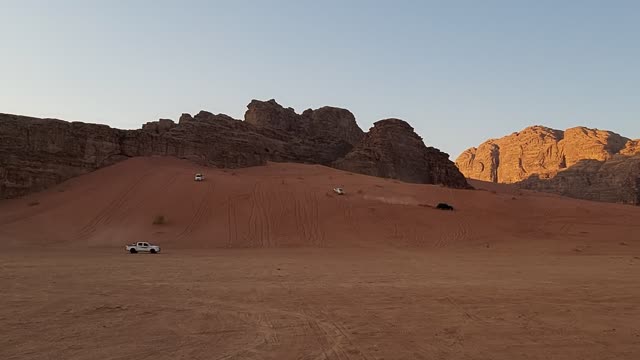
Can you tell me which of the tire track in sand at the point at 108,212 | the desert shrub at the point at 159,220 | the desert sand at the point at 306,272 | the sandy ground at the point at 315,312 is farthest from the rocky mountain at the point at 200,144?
the sandy ground at the point at 315,312

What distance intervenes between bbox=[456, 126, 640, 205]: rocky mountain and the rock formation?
21.7 m

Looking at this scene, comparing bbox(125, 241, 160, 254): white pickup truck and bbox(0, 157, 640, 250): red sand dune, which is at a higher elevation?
bbox(0, 157, 640, 250): red sand dune

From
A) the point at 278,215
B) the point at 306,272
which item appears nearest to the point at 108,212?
the point at 278,215

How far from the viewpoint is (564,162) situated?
87.1 metres

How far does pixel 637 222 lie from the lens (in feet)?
106

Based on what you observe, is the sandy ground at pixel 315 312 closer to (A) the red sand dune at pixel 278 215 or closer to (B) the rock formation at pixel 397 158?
(A) the red sand dune at pixel 278 215

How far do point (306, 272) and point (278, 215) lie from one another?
1576cm

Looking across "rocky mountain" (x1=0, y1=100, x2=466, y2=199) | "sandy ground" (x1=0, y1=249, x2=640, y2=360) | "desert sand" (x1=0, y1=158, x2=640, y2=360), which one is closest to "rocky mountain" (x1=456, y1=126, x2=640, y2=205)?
"rocky mountain" (x1=0, y1=100, x2=466, y2=199)

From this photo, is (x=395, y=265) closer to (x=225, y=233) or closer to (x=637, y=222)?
(x=225, y=233)

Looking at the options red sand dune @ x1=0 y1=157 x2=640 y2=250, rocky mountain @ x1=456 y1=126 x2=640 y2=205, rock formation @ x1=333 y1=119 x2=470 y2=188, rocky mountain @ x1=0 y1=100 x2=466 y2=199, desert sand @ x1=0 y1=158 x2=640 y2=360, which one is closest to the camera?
desert sand @ x1=0 y1=158 x2=640 y2=360

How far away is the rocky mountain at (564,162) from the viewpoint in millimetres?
64125

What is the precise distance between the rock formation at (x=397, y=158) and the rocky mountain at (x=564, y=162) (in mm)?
21688

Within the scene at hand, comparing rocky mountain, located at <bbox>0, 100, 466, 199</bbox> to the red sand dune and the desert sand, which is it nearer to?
the red sand dune

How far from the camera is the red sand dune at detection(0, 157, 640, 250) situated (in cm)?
2697
